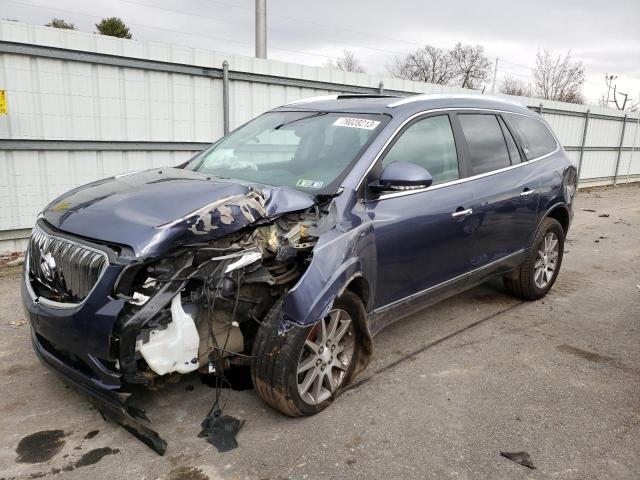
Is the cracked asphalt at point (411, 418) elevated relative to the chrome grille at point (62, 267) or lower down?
lower down

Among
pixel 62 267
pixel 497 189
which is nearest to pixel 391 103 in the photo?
pixel 497 189

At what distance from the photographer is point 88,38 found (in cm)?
657

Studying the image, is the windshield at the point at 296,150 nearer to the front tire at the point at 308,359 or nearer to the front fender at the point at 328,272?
the front fender at the point at 328,272

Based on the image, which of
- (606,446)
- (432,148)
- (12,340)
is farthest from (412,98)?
(12,340)

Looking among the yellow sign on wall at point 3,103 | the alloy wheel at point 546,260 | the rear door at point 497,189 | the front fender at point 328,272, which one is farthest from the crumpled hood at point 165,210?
the yellow sign on wall at point 3,103

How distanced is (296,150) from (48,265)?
5.88 ft

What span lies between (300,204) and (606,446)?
2.19 meters

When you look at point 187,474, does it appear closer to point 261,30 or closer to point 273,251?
point 273,251

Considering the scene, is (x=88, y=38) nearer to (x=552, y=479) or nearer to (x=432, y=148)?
(x=432, y=148)

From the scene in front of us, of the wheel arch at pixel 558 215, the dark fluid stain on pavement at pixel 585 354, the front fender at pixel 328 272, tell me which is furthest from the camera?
the wheel arch at pixel 558 215

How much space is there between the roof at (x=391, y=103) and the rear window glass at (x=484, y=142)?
13cm

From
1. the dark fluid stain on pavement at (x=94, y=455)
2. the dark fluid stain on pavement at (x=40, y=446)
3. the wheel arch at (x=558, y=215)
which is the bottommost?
the dark fluid stain on pavement at (x=40, y=446)

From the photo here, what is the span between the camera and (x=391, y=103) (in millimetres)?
3994

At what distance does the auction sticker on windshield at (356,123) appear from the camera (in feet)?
12.4
